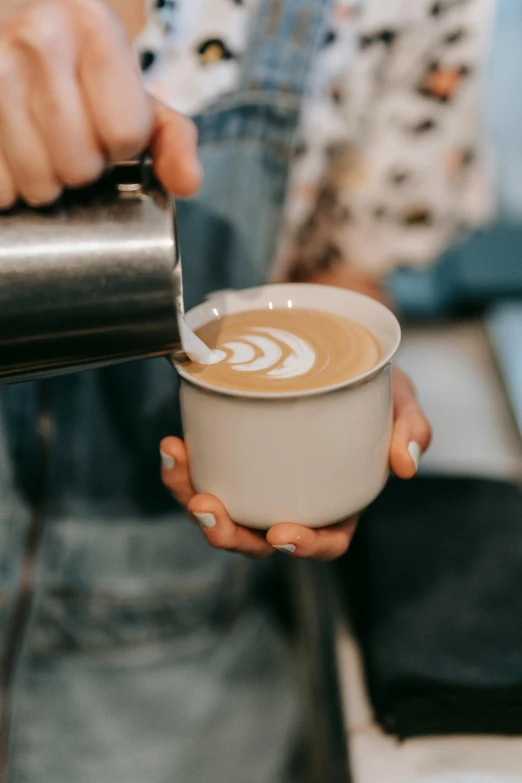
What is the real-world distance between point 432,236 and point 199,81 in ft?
1.31

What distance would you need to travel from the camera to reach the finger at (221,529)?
0.47 metres

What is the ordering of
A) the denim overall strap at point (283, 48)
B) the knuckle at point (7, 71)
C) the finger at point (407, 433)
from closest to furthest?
the knuckle at point (7, 71)
the finger at point (407, 433)
the denim overall strap at point (283, 48)

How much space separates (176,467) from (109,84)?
281mm

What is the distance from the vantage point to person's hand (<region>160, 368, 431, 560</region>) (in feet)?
1.54

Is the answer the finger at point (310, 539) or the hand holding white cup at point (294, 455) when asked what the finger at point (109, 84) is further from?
the finger at point (310, 539)

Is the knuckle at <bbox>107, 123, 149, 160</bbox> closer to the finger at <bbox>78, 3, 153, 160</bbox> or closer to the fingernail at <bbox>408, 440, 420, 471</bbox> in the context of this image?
the finger at <bbox>78, 3, 153, 160</bbox>

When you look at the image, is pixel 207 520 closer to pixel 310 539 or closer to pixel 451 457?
pixel 310 539

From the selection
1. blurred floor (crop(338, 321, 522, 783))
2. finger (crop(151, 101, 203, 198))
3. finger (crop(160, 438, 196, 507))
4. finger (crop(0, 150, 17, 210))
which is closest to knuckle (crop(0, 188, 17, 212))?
finger (crop(0, 150, 17, 210))

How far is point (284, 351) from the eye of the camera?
0.51 metres

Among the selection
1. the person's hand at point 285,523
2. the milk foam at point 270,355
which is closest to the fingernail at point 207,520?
the person's hand at point 285,523

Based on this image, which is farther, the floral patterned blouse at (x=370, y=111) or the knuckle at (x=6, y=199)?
the floral patterned blouse at (x=370, y=111)

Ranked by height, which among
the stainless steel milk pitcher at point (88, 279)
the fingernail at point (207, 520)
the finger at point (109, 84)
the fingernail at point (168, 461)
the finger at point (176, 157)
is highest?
the finger at point (109, 84)

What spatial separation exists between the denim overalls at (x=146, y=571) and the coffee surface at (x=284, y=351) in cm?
26

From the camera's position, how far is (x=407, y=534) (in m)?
0.68
